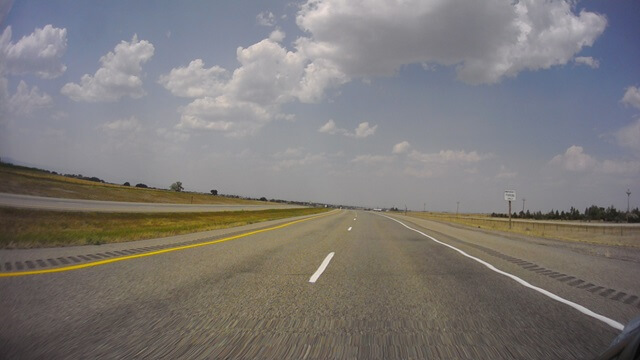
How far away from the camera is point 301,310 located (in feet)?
16.0

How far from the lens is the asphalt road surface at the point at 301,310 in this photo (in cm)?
360

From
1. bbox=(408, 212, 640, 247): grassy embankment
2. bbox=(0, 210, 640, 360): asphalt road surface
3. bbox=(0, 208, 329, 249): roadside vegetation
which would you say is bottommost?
bbox=(0, 208, 329, 249): roadside vegetation

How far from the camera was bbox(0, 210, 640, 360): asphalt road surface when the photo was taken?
11.8ft

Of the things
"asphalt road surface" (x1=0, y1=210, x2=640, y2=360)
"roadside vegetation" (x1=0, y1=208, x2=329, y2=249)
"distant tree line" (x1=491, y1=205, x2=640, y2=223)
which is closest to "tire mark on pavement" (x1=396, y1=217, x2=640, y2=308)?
"asphalt road surface" (x1=0, y1=210, x2=640, y2=360)

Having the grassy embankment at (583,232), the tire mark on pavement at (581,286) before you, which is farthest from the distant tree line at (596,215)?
the tire mark on pavement at (581,286)

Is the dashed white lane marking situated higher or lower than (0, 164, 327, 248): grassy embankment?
higher

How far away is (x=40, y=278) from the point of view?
20.2 ft

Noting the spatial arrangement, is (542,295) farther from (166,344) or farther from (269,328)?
(166,344)

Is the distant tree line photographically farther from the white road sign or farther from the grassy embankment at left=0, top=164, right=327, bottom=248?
the grassy embankment at left=0, top=164, right=327, bottom=248

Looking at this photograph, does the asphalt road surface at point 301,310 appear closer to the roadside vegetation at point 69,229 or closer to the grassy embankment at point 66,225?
the roadside vegetation at point 69,229

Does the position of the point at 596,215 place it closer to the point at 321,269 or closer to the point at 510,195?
the point at 510,195

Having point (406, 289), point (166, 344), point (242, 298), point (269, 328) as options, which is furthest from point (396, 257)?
point (166, 344)

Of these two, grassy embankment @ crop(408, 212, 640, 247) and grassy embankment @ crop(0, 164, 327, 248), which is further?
grassy embankment @ crop(408, 212, 640, 247)

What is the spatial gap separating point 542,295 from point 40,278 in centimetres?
823
